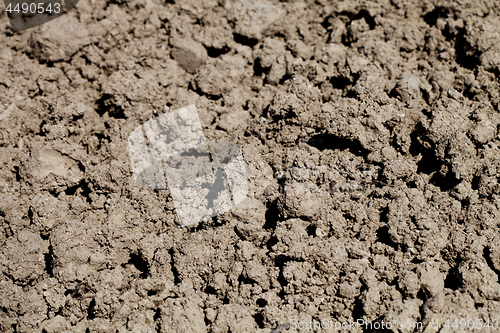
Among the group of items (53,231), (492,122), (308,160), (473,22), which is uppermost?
(473,22)

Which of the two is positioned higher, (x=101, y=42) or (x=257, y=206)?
(x=101, y=42)

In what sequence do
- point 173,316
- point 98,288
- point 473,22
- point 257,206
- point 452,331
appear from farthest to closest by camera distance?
point 473,22, point 257,206, point 98,288, point 173,316, point 452,331

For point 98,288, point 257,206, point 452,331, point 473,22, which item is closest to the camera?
point 452,331

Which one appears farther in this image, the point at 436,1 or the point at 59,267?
the point at 436,1

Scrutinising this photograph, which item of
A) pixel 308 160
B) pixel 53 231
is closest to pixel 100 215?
pixel 53 231

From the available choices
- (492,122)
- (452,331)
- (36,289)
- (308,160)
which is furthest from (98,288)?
(492,122)

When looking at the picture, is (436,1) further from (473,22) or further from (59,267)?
(59,267)

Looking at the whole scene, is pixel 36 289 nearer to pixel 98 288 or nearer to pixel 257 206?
pixel 98 288
